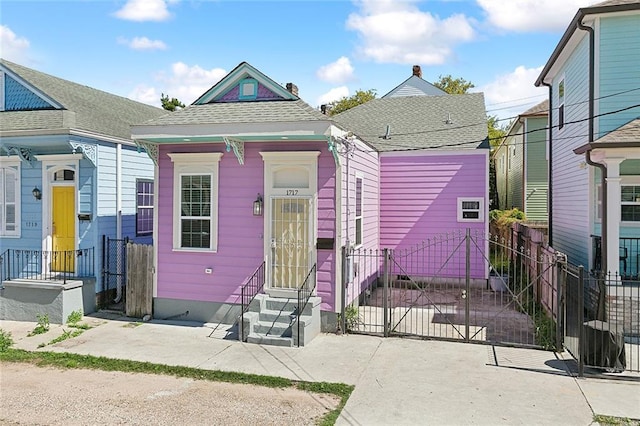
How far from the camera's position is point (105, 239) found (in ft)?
39.2

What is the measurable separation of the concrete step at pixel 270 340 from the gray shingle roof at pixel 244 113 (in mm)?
4096

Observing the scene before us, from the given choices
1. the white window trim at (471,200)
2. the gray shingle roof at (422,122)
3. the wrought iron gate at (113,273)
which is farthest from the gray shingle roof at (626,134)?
the wrought iron gate at (113,273)

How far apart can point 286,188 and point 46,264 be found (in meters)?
6.41

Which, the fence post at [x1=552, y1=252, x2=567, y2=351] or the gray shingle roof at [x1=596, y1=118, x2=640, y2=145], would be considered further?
the gray shingle roof at [x1=596, y1=118, x2=640, y2=145]

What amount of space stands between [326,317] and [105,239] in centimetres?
593

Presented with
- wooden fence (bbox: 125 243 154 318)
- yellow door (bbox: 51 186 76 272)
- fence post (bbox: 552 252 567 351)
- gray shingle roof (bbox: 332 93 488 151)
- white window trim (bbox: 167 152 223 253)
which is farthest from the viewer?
gray shingle roof (bbox: 332 93 488 151)

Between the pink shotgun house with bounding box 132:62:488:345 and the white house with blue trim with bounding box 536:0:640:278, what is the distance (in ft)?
16.4

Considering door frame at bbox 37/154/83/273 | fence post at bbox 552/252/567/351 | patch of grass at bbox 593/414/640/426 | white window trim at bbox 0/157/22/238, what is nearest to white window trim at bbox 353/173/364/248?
fence post at bbox 552/252/567/351

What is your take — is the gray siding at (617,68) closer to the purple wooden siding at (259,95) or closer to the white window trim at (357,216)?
the white window trim at (357,216)

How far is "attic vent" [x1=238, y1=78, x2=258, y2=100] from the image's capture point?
10.8 meters

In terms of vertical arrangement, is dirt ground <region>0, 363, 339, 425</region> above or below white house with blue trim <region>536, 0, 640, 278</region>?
below

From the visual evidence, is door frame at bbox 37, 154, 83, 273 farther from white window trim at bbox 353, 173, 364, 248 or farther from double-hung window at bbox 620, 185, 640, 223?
double-hung window at bbox 620, 185, 640, 223

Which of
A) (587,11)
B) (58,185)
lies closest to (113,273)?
(58,185)

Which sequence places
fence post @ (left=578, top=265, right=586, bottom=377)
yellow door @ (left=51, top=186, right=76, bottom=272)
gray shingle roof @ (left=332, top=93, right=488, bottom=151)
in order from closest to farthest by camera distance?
fence post @ (left=578, top=265, right=586, bottom=377), yellow door @ (left=51, top=186, right=76, bottom=272), gray shingle roof @ (left=332, top=93, right=488, bottom=151)
